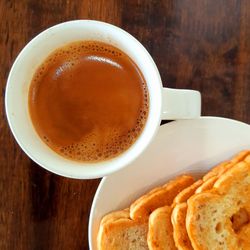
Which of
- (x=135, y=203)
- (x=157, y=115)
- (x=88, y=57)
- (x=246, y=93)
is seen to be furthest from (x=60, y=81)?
(x=246, y=93)

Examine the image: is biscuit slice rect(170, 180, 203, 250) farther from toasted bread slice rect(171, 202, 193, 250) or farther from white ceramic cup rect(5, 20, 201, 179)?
white ceramic cup rect(5, 20, 201, 179)

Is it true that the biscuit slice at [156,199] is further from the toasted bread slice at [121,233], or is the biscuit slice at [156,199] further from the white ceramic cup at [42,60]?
the white ceramic cup at [42,60]

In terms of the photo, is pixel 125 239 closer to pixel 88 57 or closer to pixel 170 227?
pixel 170 227

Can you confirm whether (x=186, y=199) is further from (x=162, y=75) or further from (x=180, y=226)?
(x=162, y=75)

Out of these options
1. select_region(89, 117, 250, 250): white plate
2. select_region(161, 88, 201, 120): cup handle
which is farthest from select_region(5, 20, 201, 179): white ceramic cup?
select_region(89, 117, 250, 250): white plate

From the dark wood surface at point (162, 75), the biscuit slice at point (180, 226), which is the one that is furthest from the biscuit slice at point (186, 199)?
the dark wood surface at point (162, 75)

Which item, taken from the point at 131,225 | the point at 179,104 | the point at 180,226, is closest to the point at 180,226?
the point at 180,226
